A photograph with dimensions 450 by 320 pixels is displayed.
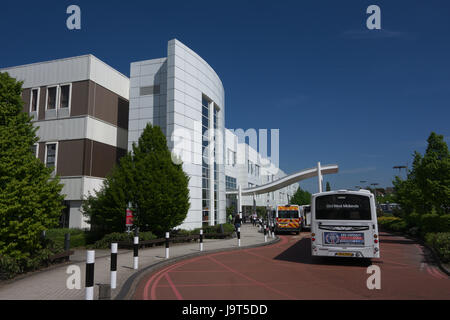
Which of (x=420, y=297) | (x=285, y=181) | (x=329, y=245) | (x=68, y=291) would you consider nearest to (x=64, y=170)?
(x=68, y=291)

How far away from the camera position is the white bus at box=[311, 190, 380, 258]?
10.8 m

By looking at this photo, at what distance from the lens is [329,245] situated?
1119 cm

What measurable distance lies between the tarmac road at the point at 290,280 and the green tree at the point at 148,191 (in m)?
5.69

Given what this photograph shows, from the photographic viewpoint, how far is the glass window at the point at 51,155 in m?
23.5

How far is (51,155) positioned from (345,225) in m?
21.2

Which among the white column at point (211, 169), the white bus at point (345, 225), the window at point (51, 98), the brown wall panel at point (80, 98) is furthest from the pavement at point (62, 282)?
the window at point (51, 98)

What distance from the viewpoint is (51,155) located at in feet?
77.8

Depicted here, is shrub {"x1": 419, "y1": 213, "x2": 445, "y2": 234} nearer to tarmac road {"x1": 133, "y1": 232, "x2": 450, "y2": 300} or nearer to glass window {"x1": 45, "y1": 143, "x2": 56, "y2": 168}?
tarmac road {"x1": 133, "y1": 232, "x2": 450, "y2": 300}

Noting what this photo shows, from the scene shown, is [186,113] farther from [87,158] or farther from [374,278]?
[374,278]

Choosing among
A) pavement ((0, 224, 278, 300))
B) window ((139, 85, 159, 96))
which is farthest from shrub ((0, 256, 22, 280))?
window ((139, 85, 159, 96))

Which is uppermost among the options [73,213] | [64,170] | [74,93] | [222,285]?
[74,93]

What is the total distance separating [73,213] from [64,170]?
316 centimetres

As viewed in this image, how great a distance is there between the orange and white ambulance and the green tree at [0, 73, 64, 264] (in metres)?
20.4
